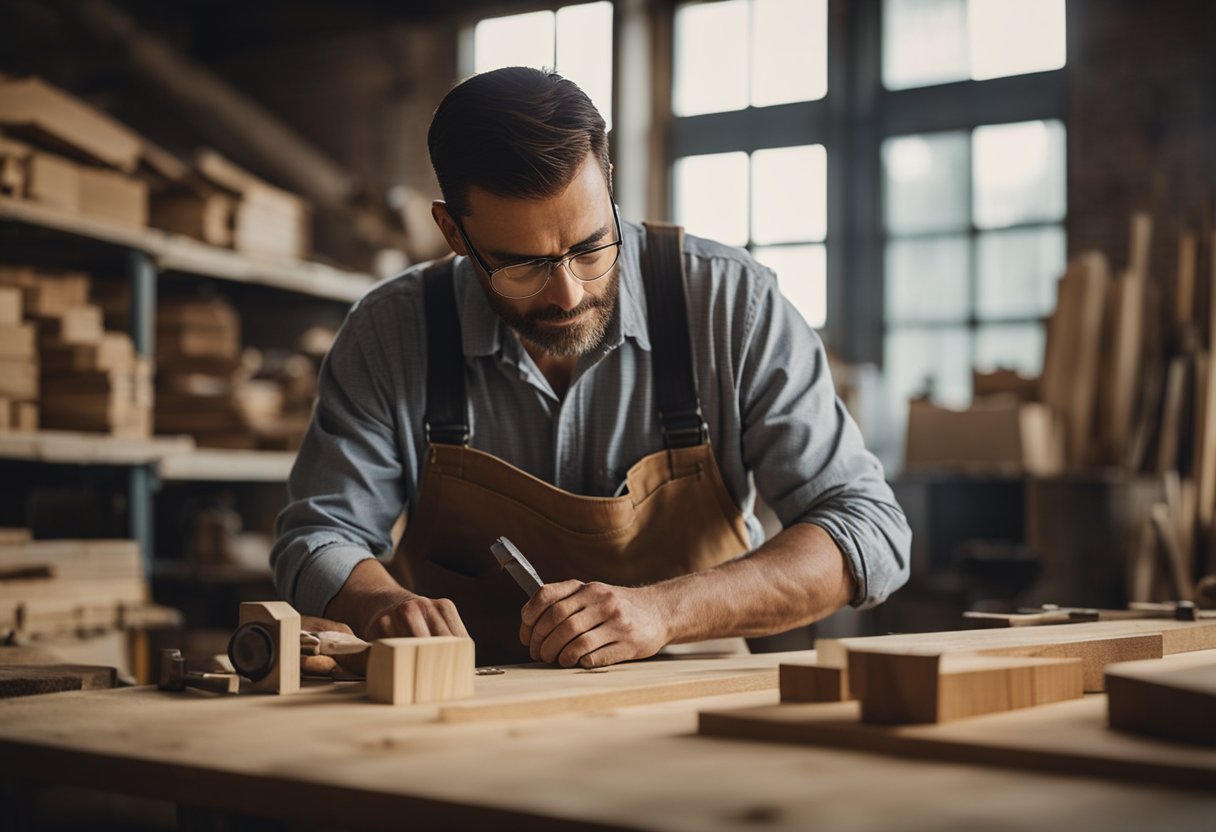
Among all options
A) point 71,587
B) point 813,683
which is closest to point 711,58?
point 71,587

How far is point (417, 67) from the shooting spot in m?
8.37

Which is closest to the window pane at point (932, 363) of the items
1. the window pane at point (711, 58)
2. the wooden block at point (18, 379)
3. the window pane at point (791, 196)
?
the window pane at point (791, 196)

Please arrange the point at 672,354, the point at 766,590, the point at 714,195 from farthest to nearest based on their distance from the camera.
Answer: the point at 714,195 < the point at 672,354 < the point at 766,590

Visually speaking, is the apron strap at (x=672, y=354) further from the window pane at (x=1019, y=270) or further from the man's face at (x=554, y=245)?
the window pane at (x=1019, y=270)

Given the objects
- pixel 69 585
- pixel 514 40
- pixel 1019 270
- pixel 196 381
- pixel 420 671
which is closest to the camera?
pixel 420 671

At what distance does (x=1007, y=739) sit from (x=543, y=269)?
51.6 inches

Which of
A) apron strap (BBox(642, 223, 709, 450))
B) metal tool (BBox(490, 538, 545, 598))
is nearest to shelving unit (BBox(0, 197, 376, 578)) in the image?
apron strap (BBox(642, 223, 709, 450))

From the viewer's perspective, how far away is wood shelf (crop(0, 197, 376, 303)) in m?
4.27

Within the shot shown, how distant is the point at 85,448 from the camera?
14.3ft

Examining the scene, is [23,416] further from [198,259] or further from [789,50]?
[789,50]

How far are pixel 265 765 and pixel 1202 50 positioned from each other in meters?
6.78

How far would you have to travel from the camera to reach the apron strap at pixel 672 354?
2.38 meters

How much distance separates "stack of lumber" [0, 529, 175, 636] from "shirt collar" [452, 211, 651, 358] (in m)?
2.20

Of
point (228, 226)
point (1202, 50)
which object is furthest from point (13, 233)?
point (1202, 50)
